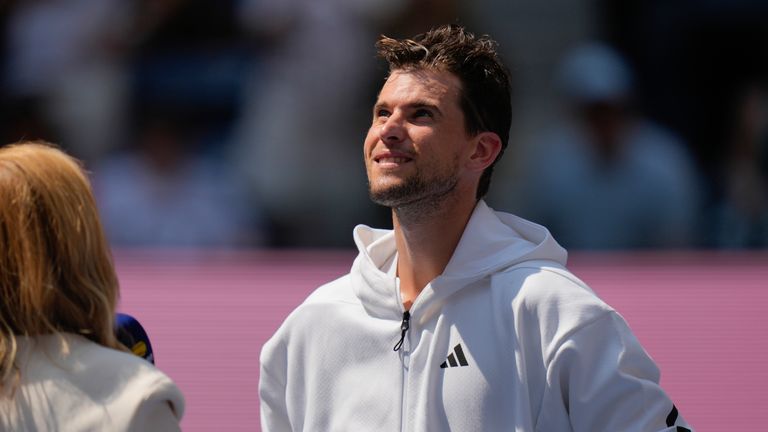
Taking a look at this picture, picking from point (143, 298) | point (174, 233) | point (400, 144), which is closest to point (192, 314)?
point (143, 298)

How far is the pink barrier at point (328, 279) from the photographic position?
224 inches

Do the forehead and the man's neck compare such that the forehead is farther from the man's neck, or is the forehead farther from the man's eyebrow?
the man's neck

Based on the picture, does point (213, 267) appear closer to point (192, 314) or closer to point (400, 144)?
point (192, 314)

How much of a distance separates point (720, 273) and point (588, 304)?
3.08 m

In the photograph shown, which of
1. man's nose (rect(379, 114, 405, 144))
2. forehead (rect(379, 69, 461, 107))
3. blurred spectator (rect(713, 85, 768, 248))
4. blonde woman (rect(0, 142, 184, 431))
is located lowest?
blurred spectator (rect(713, 85, 768, 248))

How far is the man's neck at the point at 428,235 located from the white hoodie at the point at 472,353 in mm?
48

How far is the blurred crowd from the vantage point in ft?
23.0

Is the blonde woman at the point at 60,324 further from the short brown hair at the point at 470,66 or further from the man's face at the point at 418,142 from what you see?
the short brown hair at the point at 470,66

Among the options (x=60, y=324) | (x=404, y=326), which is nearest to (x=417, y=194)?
(x=404, y=326)

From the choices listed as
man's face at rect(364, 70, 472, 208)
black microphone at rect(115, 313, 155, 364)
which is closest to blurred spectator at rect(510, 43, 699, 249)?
man's face at rect(364, 70, 472, 208)

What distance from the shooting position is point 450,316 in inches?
134

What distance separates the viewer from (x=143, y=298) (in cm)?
630

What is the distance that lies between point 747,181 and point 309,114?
7.74 feet

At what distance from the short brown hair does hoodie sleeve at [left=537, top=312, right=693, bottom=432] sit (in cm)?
58
